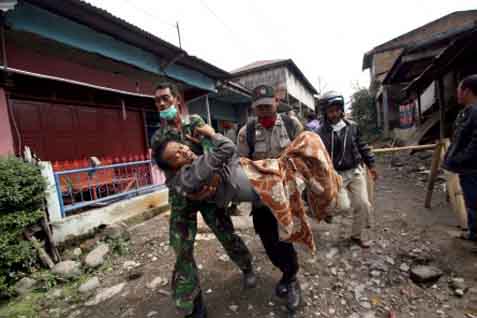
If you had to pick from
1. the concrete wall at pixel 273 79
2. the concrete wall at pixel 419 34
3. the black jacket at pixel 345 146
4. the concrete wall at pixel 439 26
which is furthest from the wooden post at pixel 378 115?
the black jacket at pixel 345 146

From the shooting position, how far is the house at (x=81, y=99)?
3316mm

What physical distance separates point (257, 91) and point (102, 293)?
98.1 inches

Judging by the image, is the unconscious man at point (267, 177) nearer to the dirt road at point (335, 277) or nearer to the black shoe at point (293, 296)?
the black shoe at point (293, 296)

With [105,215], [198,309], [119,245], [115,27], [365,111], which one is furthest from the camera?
[365,111]

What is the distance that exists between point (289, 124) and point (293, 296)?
134cm

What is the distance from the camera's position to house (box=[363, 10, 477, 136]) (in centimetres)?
662

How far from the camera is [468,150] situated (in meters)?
2.21

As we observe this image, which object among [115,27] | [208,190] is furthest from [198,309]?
[115,27]

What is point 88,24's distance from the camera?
3.83 metres

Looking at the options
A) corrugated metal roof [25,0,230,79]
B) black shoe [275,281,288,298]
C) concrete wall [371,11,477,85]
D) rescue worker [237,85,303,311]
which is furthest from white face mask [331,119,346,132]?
concrete wall [371,11,477,85]

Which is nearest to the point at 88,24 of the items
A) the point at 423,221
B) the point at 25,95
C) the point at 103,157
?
the point at 25,95

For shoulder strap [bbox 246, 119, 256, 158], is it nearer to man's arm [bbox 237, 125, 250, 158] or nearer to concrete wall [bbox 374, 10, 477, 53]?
man's arm [bbox 237, 125, 250, 158]

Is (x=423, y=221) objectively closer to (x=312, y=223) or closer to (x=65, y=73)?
(x=312, y=223)

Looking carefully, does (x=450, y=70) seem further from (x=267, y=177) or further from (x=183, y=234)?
(x=183, y=234)
